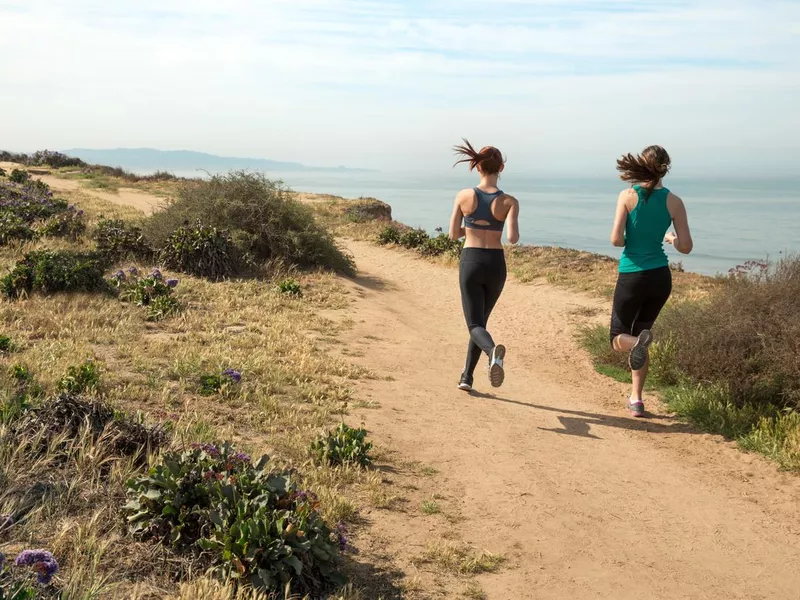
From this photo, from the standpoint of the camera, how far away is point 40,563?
282cm

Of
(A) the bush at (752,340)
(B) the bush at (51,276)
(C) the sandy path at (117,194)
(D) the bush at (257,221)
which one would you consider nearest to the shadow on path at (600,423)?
(A) the bush at (752,340)

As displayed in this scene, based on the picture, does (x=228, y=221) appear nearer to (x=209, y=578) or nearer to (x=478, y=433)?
(x=478, y=433)

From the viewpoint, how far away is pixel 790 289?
6.46 metres

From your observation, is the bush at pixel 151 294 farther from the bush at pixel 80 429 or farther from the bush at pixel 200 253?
the bush at pixel 80 429

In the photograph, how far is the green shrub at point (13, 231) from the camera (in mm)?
12041

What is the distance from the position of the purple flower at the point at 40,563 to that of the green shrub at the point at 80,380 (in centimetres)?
271

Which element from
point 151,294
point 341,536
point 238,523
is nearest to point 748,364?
point 341,536

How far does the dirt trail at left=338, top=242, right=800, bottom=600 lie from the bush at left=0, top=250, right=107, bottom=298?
3519 millimetres

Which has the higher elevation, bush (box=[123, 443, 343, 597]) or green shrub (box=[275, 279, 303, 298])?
green shrub (box=[275, 279, 303, 298])

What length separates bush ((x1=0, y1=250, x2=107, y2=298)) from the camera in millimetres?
8617

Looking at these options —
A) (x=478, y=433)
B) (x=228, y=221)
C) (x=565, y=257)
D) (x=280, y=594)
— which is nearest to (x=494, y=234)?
(x=478, y=433)

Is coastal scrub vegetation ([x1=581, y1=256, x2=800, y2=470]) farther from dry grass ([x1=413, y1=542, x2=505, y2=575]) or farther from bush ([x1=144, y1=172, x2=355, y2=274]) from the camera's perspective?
bush ([x1=144, y1=172, x2=355, y2=274])

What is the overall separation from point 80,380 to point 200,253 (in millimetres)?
6185

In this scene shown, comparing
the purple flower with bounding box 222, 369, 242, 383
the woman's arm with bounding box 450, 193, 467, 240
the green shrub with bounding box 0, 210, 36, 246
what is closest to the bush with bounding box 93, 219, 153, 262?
the green shrub with bounding box 0, 210, 36, 246
